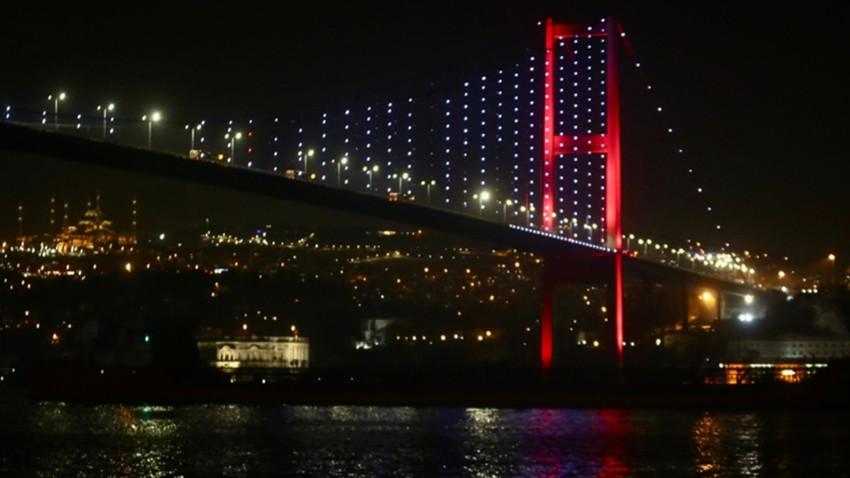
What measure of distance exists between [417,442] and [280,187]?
12.2m

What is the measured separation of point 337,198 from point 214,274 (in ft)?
119

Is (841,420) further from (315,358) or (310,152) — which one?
(315,358)

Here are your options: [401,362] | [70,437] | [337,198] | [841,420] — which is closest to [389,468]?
[70,437]

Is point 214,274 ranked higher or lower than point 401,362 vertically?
higher

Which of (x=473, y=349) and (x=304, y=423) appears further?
(x=473, y=349)

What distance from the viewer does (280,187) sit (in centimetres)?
3344

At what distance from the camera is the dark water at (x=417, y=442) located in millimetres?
19484

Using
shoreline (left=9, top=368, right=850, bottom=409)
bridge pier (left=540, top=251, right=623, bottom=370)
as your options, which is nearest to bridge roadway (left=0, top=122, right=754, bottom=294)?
bridge pier (left=540, top=251, right=623, bottom=370)

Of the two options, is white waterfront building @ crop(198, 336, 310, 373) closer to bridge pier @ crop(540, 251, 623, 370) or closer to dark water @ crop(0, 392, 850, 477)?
bridge pier @ crop(540, 251, 623, 370)

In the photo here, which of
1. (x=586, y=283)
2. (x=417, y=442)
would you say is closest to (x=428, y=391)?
(x=586, y=283)

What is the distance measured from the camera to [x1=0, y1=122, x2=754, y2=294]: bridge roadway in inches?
1240

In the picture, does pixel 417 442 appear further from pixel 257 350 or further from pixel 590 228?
pixel 257 350

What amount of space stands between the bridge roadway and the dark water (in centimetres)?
549

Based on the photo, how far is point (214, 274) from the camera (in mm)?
69562
